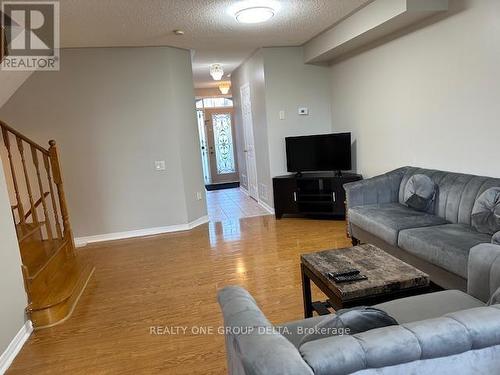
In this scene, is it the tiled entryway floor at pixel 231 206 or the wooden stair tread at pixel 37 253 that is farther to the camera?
the tiled entryway floor at pixel 231 206

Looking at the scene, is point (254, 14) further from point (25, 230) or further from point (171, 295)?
point (25, 230)

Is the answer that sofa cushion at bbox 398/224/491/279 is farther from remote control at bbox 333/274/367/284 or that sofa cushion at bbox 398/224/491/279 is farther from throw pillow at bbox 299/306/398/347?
throw pillow at bbox 299/306/398/347

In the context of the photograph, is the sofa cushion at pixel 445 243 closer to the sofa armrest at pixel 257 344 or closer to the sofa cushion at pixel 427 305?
the sofa cushion at pixel 427 305

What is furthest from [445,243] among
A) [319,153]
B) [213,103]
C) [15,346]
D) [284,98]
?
[213,103]

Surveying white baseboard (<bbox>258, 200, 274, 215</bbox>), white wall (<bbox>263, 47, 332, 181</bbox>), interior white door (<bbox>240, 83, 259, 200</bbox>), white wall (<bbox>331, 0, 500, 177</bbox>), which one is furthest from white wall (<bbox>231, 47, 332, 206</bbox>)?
interior white door (<bbox>240, 83, 259, 200</bbox>)

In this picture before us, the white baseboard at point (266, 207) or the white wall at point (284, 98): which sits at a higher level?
the white wall at point (284, 98)

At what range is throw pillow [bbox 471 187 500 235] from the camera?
2482 mm

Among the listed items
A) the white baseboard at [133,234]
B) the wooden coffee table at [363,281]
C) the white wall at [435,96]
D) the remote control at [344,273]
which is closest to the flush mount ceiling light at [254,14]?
the white wall at [435,96]

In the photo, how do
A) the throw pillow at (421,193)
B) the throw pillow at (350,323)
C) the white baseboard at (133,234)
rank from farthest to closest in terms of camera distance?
1. the white baseboard at (133,234)
2. the throw pillow at (421,193)
3. the throw pillow at (350,323)

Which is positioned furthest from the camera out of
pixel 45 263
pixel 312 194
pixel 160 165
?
pixel 312 194

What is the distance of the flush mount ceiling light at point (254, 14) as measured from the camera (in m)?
3.34

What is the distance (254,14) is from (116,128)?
2377 mm

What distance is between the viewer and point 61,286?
3.04 meters

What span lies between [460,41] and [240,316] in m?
3.16
